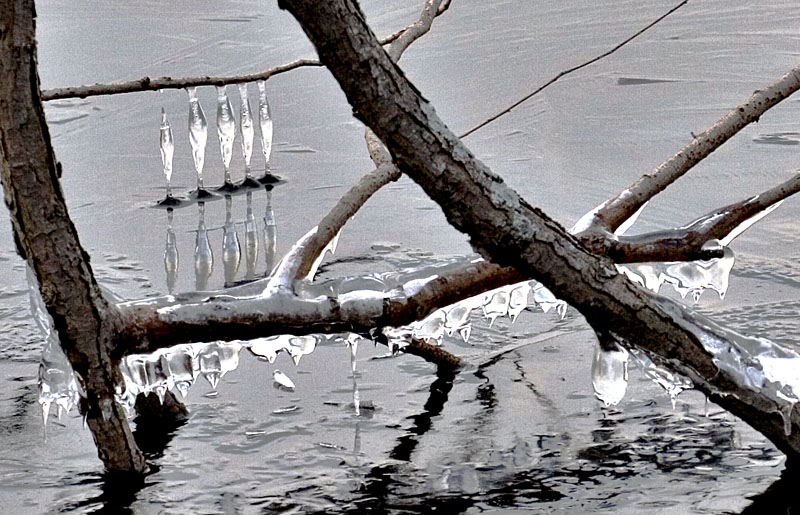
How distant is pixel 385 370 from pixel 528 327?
1.74 feet

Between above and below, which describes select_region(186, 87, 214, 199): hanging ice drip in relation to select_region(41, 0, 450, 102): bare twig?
below

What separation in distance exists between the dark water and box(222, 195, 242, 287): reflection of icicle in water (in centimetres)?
11

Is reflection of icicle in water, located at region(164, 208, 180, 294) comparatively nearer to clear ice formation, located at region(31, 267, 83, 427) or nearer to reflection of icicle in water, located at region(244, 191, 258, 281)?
reflection of icicle in water, located at region(244, 191, 258, 281)

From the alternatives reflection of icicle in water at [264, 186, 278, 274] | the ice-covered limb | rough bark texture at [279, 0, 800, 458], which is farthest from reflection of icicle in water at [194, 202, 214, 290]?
rough bark texture at [279, 0, 800, 458]

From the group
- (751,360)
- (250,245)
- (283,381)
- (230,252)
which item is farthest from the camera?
(250,245)

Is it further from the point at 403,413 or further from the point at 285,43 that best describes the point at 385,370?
the point at 285,43

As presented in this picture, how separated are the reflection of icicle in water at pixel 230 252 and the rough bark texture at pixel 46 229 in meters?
1.50

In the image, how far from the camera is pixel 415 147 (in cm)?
191

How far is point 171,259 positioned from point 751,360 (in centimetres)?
237

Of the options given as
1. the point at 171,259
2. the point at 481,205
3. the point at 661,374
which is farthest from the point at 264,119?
the point at 481,205

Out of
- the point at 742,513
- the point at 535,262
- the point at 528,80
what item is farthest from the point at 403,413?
the point at 528,80

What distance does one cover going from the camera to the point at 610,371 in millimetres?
2670

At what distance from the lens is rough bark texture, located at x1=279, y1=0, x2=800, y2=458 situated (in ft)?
5.97

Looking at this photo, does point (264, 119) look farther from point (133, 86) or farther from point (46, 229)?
point (46, 229)
